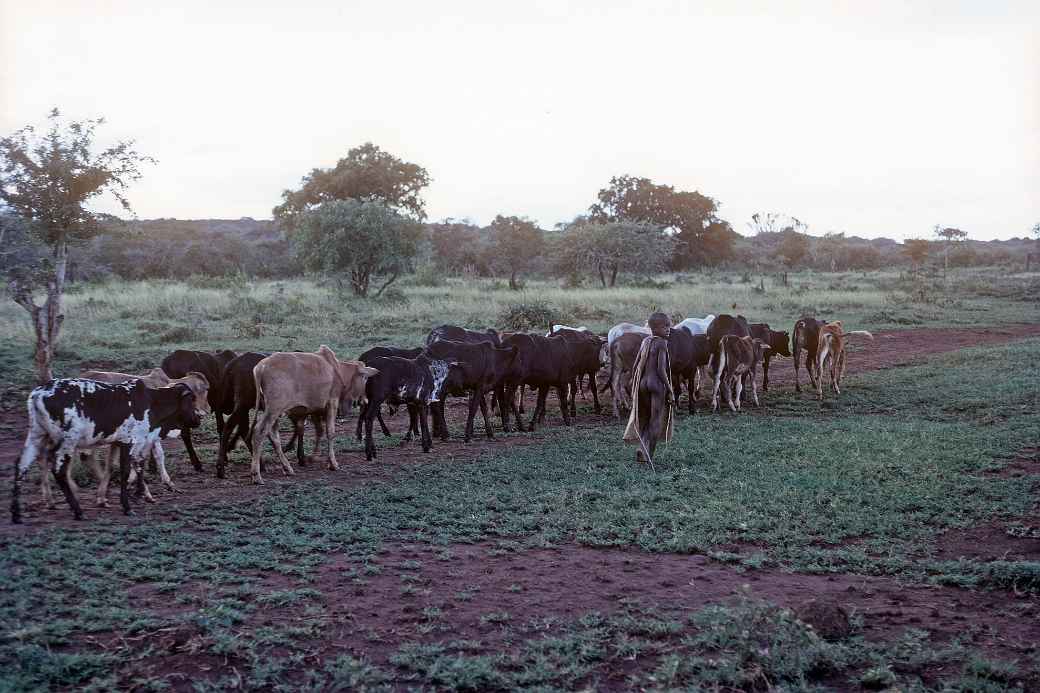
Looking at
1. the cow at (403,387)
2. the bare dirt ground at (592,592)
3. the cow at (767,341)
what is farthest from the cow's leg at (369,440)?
the cow at (767,341)

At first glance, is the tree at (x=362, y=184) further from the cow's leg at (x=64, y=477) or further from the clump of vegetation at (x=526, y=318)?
the cow's leg at (x=64, y=477)

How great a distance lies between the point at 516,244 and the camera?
5516 centimetres

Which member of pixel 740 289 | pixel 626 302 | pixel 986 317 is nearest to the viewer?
pixel 986 317

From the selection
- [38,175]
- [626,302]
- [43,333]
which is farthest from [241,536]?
[626,302]

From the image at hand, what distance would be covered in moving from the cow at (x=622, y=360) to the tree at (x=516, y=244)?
1562 inches

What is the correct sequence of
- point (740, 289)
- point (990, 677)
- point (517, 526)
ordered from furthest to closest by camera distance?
point (740, 289) → point (517, 526) → point (990, 677)

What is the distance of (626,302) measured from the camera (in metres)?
33.6

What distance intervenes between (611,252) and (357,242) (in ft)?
54.1

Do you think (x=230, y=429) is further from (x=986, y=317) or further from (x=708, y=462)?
(x=986, y=317)

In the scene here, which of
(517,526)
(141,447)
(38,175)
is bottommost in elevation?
(517,526)

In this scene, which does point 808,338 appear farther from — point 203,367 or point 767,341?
point 203,367

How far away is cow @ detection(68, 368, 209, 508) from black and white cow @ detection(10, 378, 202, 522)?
209 millimetres

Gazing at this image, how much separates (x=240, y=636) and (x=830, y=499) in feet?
20.1

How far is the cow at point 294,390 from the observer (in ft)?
33.2
